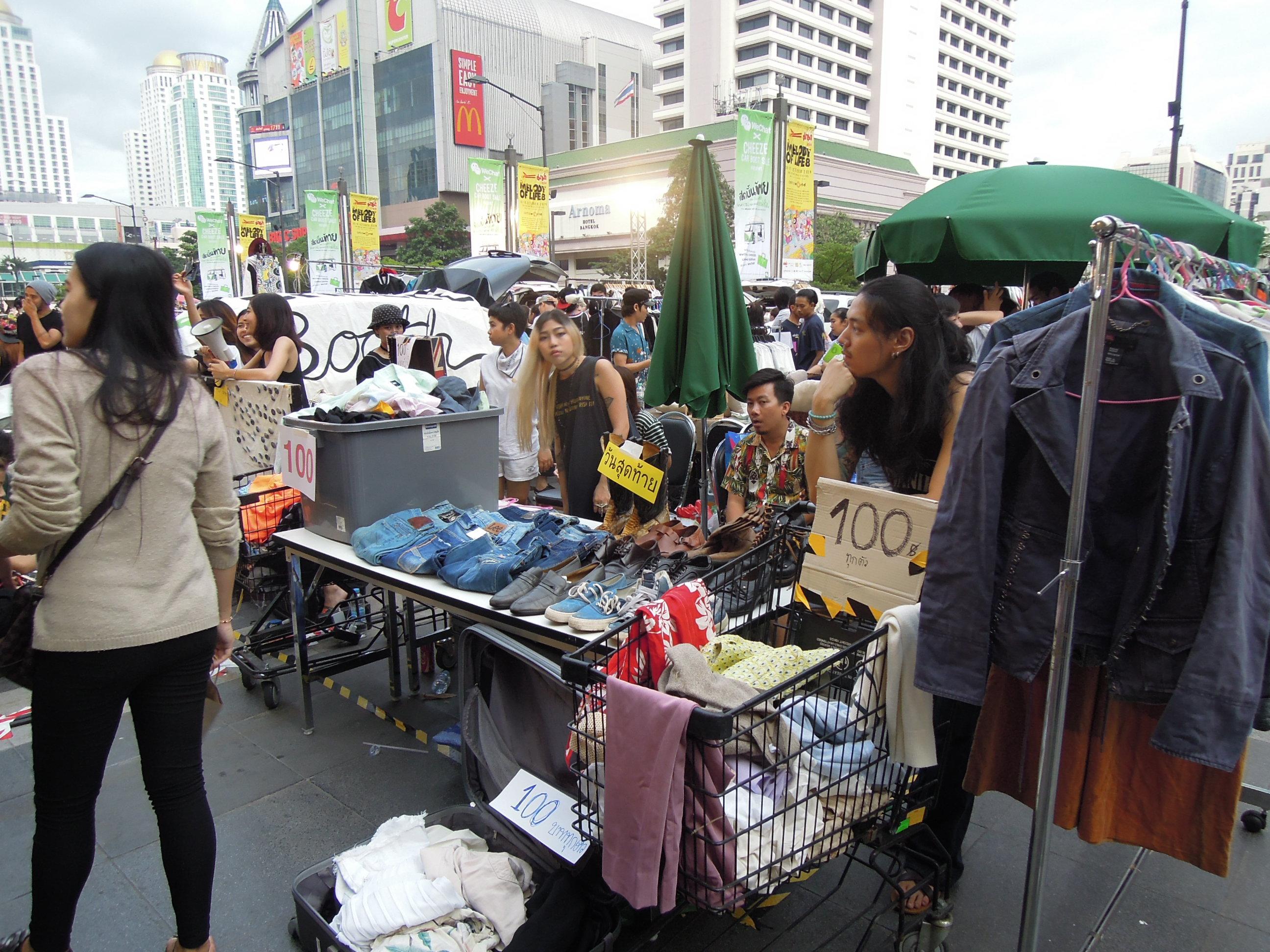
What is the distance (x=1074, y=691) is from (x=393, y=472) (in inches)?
114

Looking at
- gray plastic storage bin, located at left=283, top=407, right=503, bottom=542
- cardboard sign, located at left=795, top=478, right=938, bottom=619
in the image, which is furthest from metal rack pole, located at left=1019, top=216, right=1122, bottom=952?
gray plastic storage bin, located at left=283, top=407, right=503, bottom=542

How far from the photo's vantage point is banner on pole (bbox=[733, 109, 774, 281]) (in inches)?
595

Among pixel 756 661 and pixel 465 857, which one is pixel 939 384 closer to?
pixel 756 661

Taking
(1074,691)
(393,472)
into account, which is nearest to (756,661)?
(1074,691)

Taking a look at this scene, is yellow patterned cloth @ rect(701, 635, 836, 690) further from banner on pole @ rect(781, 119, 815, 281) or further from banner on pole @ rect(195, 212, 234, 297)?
banner on pole @ rect(195, 212, 234, 297)

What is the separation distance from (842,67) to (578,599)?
92.0 meters

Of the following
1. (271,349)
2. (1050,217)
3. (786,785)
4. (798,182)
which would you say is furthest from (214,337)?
(798,182)

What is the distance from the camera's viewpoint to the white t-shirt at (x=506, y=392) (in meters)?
5.82

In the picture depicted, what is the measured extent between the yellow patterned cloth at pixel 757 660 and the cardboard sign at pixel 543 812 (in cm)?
56

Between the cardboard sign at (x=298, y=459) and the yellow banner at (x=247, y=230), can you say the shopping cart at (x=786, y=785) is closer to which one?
the cardboard sign at (x=298, y=459)

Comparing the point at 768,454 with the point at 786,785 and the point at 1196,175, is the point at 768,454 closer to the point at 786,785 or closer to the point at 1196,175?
the point at 786,785

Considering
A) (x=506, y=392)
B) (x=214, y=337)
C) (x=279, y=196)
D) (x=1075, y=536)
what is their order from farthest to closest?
(x=279, y=196), (x=506, y=392), (x=214, y=337), (x=1075, y=536)

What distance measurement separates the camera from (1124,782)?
6.44 feet

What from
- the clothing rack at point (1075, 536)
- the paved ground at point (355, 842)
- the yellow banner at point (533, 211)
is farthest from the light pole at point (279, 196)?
the clothing rack at point (1075, 536)
